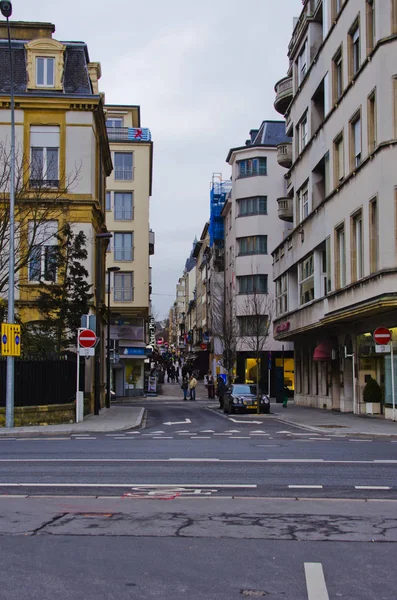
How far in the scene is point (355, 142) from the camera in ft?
100

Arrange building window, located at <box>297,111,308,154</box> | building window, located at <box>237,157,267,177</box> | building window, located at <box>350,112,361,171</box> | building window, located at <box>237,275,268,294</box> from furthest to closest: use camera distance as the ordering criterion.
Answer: building window, located at <box>237,157,267,177</box>
building window, located at <box>237,275,268,294</box>
building window, located at <box>297,111,308,154</box>
building window, located at <box>350,112,361,171</box>

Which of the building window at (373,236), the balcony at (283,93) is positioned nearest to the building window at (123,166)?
the balcony at (283,93)

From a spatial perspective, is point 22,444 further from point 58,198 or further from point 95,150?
point 95,150

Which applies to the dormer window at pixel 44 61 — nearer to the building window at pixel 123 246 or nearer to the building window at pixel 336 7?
the building window at pixel 336 7

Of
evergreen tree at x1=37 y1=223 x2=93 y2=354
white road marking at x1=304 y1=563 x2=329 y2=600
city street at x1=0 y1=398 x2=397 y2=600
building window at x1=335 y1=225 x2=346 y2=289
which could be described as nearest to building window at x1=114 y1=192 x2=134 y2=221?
evergreen tree at x1=37 y1=223 x2=93 y2=354

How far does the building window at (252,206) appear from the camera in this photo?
64938mm

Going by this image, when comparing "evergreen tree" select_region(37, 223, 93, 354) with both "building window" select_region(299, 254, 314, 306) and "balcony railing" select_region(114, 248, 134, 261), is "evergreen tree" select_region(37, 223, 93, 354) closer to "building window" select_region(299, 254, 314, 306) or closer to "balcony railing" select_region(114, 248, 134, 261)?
"building window" select_region(299, 254, 314, 306)

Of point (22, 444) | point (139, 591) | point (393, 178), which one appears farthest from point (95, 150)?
point (139, 591)

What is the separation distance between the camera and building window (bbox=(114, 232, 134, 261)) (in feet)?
197

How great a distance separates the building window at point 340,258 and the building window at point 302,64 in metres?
12.1

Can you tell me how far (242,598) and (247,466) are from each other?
26.9ft

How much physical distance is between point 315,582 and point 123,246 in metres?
55.0

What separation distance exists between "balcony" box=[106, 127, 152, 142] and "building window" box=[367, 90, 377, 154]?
3429 centimetres

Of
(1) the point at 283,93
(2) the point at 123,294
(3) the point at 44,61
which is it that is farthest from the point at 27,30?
(2) the point at 123,294
